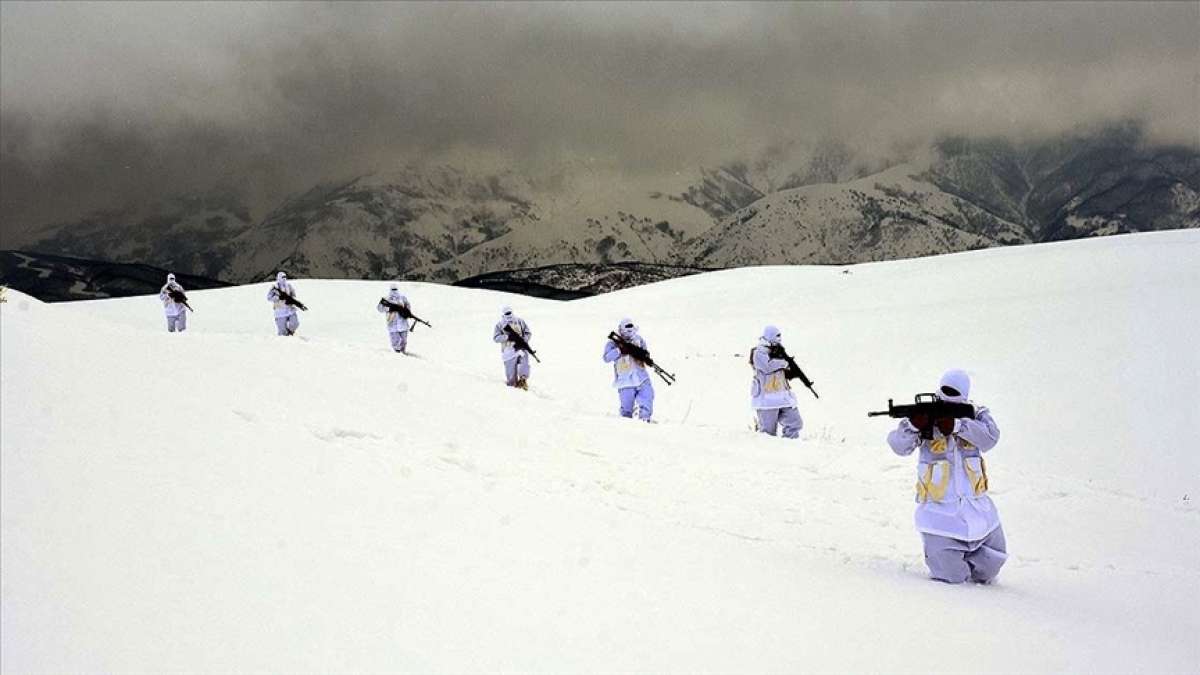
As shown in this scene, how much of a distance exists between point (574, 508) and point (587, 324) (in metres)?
23.7

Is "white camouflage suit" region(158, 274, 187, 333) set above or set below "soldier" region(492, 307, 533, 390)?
above

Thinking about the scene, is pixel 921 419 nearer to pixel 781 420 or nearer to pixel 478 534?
pixel 478 534

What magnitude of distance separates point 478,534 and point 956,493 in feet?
11.2

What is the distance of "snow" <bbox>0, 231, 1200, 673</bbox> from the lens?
2910 millimetres

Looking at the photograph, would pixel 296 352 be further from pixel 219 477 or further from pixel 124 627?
pixel 124 627

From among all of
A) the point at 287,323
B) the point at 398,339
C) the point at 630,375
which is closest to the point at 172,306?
the point at 287,323

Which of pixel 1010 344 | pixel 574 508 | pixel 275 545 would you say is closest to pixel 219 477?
pixel 275 545

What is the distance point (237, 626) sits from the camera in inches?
111

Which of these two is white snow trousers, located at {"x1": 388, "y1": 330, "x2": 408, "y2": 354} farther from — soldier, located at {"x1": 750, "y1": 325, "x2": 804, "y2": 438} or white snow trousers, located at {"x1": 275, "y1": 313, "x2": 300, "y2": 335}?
soldier, located at {"x1": 750, "y1": 325, "x2": 804, "y2": 438}

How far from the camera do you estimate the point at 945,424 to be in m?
5.90

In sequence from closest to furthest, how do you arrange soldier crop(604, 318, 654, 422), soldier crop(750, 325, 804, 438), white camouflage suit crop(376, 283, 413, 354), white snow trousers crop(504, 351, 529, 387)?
1. soldier crop(750, 325, 804, 438)
2. soldier crop(604, 318, 654, 422)
3. white snow trousers crop(504, 351, 529, 387)
4. white camouflage suit crop(376, 283, 413, 354)

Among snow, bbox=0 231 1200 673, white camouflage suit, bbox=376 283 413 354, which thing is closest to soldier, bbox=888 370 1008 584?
snow, bbox=0 231 1200 673

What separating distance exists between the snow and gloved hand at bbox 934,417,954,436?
94 cm

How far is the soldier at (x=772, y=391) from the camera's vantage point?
1213cm
